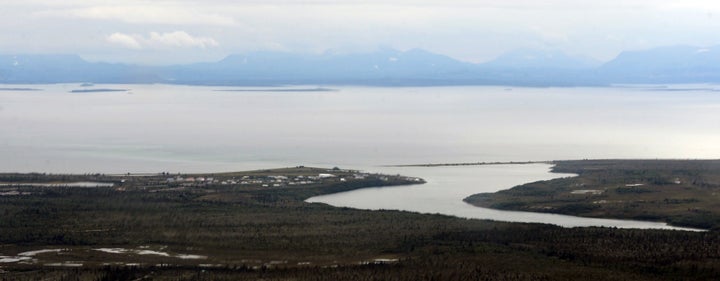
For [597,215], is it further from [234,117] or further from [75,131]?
[234,117]

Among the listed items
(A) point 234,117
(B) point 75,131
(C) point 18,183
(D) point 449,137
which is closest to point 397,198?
(C) point 18,183

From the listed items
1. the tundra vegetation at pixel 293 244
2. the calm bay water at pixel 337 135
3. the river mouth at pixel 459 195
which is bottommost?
the tundra vegetation at pixel 293 244

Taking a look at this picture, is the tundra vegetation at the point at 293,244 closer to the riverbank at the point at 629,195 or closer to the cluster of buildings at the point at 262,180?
the cluster of buildings at the point at 262,180

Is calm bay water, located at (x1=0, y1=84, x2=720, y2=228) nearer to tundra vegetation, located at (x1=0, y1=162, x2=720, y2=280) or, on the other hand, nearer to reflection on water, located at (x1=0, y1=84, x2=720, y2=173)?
reflection on water, located at (x1=0, y1=84, x2=720, y2=173)

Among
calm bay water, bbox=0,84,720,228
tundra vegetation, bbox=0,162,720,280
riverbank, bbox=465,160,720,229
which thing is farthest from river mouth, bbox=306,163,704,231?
tundra vegetation, bbox=0,162,720,280

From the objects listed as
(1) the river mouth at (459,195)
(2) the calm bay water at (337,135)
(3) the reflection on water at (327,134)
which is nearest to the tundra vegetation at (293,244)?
(1) the river mouth at (459,195)

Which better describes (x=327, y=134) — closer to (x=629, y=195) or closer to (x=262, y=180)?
(x=262, y=180)

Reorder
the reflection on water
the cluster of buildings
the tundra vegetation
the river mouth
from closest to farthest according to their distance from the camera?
the tundra vegetation, the river mouth, the cluster of buildings, the reflection on water
